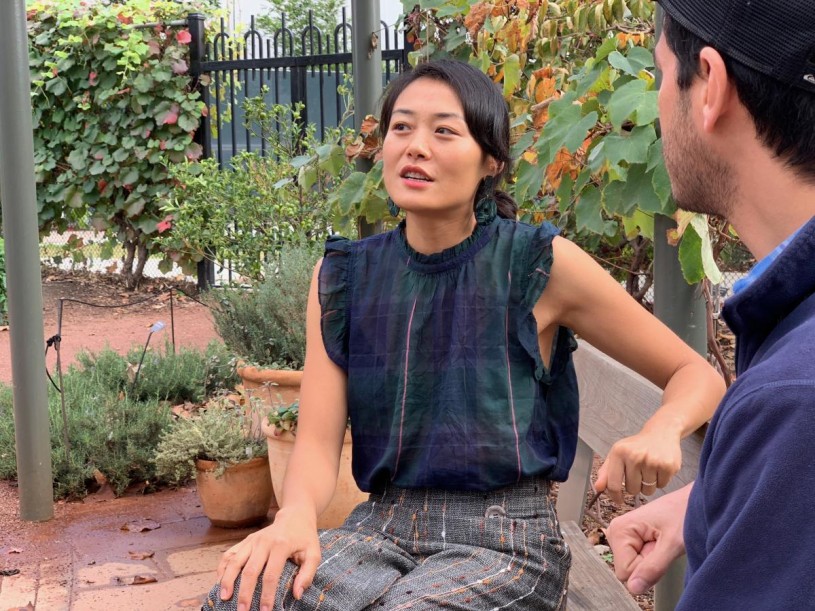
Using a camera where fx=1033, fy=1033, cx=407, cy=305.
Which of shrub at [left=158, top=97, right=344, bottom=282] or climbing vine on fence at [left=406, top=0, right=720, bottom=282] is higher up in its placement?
climbing vine on fence at [left=406, top=0, right=720, bottom=282]

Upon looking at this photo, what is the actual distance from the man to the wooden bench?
919mm

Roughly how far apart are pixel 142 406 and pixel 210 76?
5.42 m

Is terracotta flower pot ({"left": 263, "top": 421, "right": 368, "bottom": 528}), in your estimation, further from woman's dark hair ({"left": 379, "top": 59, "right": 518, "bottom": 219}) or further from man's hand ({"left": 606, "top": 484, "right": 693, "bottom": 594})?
man's hand ({"left": 606, "top": 484, "right": 693, "bottom": 594})

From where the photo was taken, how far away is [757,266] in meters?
1.02

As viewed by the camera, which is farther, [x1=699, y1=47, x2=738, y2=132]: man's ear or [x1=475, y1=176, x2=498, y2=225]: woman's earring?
[x1=475, y1=176, x2=498, y2=225]: woman's earring

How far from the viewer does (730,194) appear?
108cm

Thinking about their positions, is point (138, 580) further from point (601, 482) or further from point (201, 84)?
point (201, 84)

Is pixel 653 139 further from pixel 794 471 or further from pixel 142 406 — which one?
pixel 142 406

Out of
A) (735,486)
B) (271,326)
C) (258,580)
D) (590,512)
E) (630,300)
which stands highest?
(735,486)

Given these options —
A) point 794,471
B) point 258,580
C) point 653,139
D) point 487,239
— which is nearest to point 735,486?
point 794,471

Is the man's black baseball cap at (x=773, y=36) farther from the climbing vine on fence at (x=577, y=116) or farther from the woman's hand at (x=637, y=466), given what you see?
the climbing vine on fence at (x=577, y=116)

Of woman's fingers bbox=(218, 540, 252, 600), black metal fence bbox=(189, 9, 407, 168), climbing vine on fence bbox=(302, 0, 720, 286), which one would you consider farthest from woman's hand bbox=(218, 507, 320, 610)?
black metal fence bbox=(189, 9, 407, 168)

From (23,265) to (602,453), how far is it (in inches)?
94.5

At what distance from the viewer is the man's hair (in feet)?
3.22
